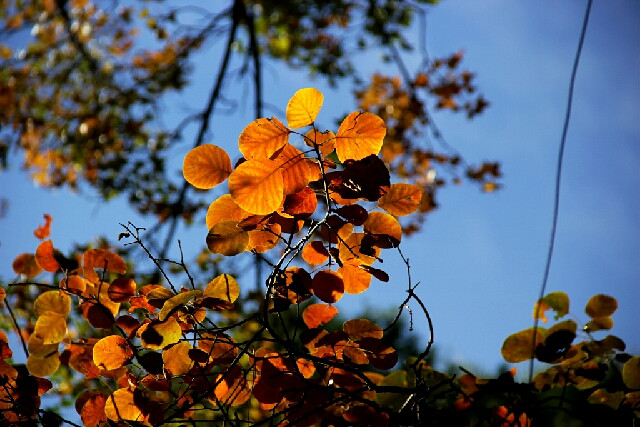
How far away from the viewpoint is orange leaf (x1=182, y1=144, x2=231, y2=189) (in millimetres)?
1007

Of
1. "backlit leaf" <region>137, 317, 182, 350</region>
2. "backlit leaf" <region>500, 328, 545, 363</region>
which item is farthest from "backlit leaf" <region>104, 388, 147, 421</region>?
"backlit leaf" <region>500, 328, 545, 363</region>

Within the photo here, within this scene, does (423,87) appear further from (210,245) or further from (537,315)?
(210,245)

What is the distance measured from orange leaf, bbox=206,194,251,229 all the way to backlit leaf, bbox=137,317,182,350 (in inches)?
8.9

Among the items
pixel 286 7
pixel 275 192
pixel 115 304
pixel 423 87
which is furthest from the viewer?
pixel 423 87

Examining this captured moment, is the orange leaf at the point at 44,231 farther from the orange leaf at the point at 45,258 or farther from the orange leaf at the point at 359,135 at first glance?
the orange leaf at the point at 359,135

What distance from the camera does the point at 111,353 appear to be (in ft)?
3.63

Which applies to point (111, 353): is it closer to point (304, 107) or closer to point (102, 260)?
point (102, 260)

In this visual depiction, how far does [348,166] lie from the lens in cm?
98

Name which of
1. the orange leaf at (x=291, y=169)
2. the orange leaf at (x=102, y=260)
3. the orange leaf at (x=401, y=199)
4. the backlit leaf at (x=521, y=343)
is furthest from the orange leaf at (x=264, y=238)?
the backlit leaf at (x=521, y=343)

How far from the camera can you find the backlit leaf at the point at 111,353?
109cm

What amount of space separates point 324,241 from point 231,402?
442 millimetres

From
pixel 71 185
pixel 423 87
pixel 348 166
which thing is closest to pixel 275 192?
pixel 348 166

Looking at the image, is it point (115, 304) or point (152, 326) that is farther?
point (115, 304)

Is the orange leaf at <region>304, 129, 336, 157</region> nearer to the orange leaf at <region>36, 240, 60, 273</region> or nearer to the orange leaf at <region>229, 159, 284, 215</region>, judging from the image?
the orange leaf at <region>229, 159, 284, 215</region>
